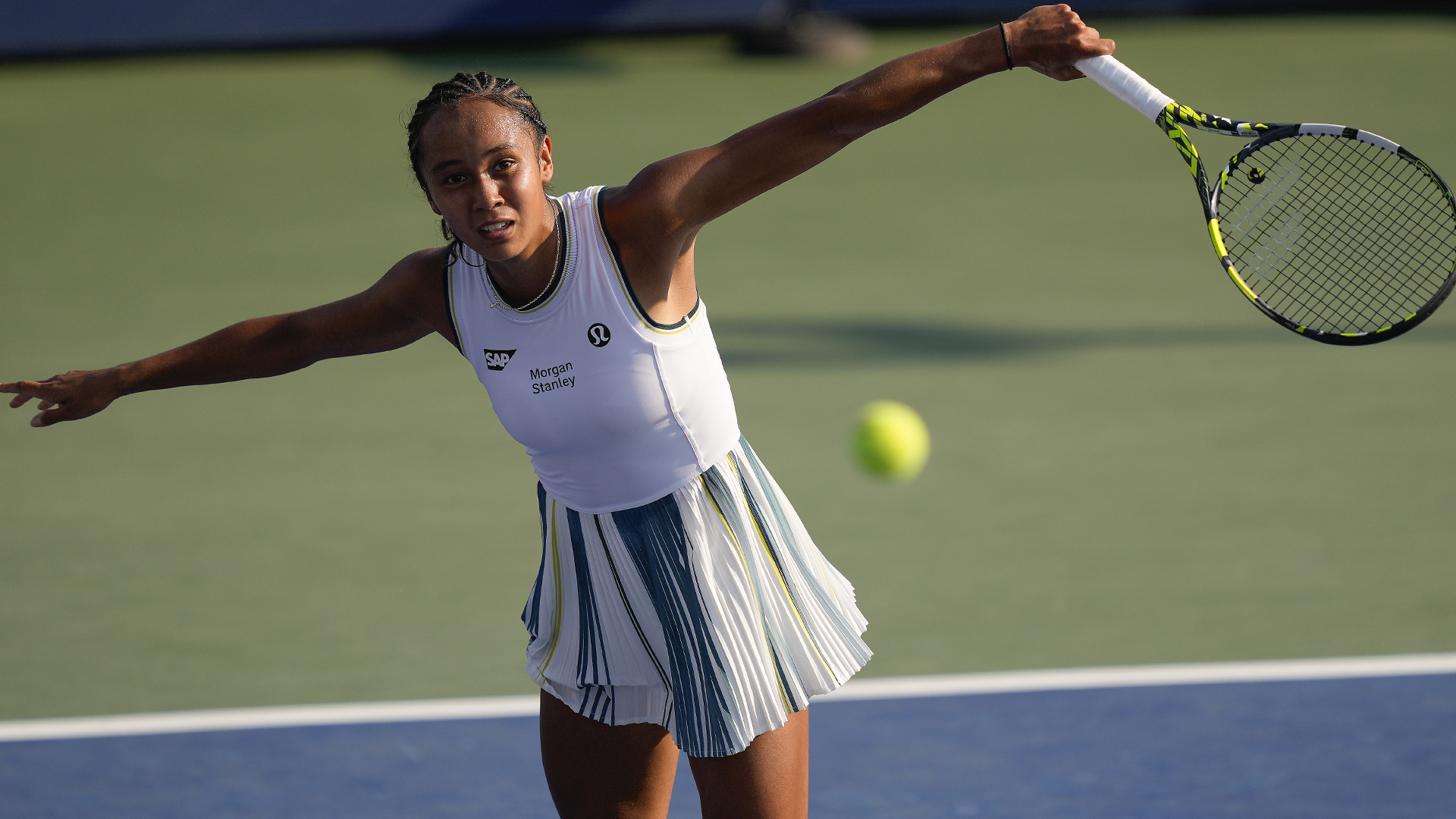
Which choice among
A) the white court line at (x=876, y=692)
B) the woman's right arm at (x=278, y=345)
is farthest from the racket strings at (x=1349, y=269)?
the woman's right arm at (x=278, y=345)

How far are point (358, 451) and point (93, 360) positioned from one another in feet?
6.36

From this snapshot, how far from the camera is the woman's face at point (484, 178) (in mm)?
2602

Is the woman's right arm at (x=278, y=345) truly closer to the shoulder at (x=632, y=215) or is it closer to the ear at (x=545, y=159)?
the ear at (x=545, y=159)

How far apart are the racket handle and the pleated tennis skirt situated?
2.91 feet

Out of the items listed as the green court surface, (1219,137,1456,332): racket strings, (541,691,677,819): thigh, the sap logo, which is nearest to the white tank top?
the sap logo

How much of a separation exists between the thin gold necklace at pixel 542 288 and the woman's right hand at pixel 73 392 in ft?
2.76

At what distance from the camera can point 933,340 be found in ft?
26.3

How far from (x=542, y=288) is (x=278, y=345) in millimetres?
639

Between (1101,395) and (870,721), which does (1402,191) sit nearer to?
(1101,395)

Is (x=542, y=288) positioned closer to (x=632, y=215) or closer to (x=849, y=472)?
(x=632, y=215)

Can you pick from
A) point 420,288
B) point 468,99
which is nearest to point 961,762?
point 420,288

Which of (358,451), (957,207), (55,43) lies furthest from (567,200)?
(55,43)

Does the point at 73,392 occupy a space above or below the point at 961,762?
above

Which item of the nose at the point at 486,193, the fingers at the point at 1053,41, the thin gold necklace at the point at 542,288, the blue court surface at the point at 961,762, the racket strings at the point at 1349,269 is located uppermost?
the fingers at the point at 1053,41
